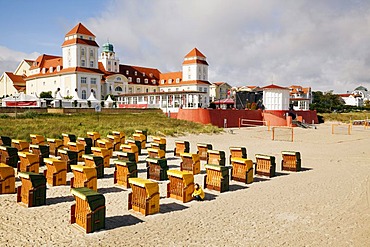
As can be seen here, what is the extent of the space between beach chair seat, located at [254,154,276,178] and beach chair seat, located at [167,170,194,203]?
431cm

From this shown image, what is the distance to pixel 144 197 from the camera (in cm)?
830

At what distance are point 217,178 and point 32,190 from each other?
199 inches

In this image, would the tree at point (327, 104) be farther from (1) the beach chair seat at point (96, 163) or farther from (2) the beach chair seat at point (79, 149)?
(1) the beach chair seat at point (96, 163)

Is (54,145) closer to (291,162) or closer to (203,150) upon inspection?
(203,150)

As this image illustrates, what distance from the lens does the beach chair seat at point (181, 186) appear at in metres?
9.39

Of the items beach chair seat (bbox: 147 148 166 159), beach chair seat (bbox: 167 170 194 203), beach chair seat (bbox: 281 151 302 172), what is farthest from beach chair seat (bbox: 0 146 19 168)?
beach chair seat (bbox: 281 151 302 172)

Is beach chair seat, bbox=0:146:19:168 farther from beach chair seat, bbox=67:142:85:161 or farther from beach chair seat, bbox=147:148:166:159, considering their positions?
beach chair seat, bbox=147:148:166:159

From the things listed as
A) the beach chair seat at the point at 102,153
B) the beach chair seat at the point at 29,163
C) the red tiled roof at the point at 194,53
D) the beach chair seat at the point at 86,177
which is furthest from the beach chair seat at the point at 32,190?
the red tiled roof at the point at 194,53

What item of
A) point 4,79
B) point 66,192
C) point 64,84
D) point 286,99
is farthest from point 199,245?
point 4,79

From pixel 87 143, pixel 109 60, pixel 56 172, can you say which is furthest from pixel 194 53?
pixel 56 172

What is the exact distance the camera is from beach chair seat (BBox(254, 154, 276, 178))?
1295 centimetres

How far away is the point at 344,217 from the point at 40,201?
7.23 metres

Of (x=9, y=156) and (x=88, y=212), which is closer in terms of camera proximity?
(x=88, y=212)

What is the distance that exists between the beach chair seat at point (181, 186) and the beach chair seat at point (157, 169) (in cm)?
216
